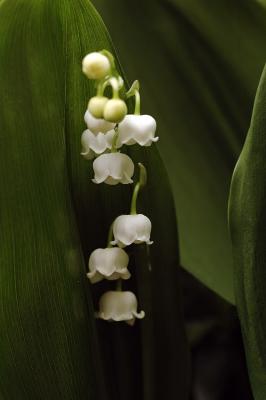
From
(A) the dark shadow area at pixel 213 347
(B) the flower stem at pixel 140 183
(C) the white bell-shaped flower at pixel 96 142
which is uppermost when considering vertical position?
(C) the white bell-shaped flower at pixel 96 142

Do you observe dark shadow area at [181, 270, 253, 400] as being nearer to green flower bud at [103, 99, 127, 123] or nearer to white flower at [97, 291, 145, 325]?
white flower at [97, 291, 145, 325]

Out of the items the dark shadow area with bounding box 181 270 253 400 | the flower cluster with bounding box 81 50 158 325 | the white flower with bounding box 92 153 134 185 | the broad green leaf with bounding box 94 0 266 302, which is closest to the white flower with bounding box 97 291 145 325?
the flower cluster with bounding box 81 50 158 325

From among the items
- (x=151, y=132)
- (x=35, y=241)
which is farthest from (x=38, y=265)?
(x=151, y=132)

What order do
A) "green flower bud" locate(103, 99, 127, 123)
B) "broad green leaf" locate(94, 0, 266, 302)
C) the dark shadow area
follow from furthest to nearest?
the dark shadow area < "broad green leaf" locate(94, 0, 266, 302) < "green flower bud" locate(103, 99, 127, 123)

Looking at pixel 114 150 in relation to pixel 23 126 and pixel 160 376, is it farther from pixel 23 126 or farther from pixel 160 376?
pixel 160 376

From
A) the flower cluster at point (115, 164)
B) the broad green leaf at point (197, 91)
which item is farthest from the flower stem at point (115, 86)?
the broad green leaf at point (197, 91)

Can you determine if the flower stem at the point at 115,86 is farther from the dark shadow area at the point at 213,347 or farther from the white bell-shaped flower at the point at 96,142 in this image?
A: the dark shadow area at the point at 213,347
